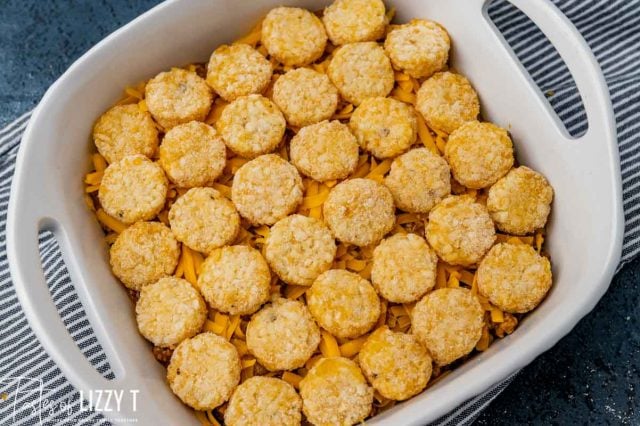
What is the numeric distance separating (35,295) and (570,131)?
108cm

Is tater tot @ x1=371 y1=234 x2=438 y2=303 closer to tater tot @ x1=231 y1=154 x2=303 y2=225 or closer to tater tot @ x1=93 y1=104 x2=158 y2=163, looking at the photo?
tater tot @ x1=231 y1=154 x2=303 y2=225

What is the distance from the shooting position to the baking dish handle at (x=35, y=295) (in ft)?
3.64

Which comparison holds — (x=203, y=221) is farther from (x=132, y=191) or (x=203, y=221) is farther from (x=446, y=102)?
(x=446, y=102)

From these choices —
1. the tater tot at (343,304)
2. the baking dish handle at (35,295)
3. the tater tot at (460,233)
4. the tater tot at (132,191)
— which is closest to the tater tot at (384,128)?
the tater tot at (460,233)

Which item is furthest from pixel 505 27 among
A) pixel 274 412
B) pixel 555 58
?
pixel 274 412

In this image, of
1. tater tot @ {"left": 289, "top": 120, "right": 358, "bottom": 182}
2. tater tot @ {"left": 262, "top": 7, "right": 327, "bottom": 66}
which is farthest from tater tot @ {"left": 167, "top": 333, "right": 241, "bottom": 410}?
tater tot @ {"left": 262, "top": 7, "right": 327, "bottom": 66}

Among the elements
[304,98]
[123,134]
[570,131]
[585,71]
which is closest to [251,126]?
[304,98]

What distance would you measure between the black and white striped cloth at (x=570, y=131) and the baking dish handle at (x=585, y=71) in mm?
337

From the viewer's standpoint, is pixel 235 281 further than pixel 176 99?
No

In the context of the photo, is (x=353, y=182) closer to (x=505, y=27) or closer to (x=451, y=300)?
(x=451, y=300)

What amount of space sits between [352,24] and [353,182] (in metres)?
0.33

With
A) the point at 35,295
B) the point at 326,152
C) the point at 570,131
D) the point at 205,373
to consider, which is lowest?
the point at 570,131

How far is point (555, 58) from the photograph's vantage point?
1658mm

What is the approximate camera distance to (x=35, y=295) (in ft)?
3.74
